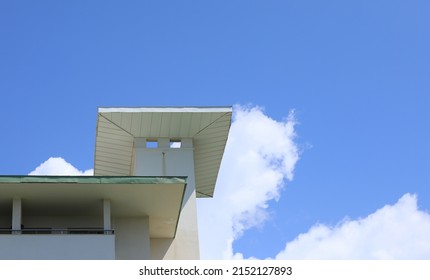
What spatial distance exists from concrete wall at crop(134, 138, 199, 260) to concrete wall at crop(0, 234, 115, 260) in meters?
5.89

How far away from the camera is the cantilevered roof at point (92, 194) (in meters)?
22.0

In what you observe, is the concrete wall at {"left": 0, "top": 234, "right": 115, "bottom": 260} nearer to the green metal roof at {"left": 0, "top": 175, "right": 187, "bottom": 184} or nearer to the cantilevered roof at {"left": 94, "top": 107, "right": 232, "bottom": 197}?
the green metal roof at {"left": 0, "top": 175, "right": 187, "bottom": 184}

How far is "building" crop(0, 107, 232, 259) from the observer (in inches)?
866

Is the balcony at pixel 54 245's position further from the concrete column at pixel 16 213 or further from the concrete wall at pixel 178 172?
the concrete wall at pixel 178 172

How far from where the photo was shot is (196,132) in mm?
30016

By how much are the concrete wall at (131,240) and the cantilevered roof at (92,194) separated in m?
0.31

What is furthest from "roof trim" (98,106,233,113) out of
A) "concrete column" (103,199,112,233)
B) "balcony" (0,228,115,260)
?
"balcony" (0,228,115,260)

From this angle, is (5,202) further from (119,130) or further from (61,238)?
(119,130)

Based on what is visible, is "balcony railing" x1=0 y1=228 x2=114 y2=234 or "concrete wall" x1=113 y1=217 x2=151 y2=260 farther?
"concrete wall" x1=113 y1=217 x2=151 y2=260

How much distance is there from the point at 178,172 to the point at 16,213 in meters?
8.34

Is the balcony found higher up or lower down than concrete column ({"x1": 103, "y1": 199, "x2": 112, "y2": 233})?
lower down

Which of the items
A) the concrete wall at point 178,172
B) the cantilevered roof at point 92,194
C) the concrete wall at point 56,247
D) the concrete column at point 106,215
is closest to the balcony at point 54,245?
the concrete wall at point 56,247

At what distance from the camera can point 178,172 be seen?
97.2 ft
